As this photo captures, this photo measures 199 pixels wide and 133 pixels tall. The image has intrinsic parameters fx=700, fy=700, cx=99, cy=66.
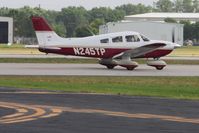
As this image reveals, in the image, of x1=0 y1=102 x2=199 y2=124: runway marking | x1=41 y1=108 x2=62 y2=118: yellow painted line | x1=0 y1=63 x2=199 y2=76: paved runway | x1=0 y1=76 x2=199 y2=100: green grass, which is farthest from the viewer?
x1=0 y1=63 x2=199 y2=76: paved runway

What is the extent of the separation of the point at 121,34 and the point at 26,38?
513 feet

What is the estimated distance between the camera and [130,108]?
18531mm

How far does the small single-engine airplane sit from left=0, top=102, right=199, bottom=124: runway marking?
24175mm

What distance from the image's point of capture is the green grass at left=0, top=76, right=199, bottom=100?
25109mm

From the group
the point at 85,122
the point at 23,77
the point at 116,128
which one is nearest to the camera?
the point at 116,128

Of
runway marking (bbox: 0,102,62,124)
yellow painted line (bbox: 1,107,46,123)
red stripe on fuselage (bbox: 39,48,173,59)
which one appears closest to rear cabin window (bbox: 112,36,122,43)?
red stripe on fuselage (bbox: 39,48,173,59)

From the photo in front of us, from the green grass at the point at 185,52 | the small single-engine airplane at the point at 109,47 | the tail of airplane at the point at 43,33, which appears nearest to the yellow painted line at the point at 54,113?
the small single-engine airplane at the point at 109,47

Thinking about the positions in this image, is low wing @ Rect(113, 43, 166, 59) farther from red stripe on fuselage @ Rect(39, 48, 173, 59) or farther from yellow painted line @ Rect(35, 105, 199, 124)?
yellow painted line @ Rect(35, 105, 199, 124)

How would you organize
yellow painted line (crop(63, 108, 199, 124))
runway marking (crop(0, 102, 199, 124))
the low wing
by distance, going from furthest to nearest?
the low wing, yellow painted line (crop(63, 108, 199, 124)), runway marking (crop(0, 102, 199, 124))

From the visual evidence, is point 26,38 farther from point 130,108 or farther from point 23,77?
point 130,108

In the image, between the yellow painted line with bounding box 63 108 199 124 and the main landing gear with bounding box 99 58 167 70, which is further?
the main landing gear with bounding box 99 58 167 70

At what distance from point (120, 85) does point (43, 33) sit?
52.9 ft

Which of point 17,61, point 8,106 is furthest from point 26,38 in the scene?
point 8,106

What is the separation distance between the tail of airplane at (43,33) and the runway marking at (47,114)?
24.6 meters
